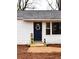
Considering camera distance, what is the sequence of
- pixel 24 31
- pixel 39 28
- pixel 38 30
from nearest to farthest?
pixel 24 31
pixel 38 30
pixel 39 28

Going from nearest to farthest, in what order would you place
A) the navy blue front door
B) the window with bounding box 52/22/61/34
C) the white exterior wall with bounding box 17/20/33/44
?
1. the white exterior wall with bounding box 17/20/33/44
2. the navy blue front door
3. the window with bounding box 52/22/61/34

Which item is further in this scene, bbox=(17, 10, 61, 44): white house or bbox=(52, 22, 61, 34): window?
bbox=(52, 22, 61, 34): window

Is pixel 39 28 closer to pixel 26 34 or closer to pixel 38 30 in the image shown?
pixel 38 30

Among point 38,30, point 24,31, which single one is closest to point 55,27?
point 38,30

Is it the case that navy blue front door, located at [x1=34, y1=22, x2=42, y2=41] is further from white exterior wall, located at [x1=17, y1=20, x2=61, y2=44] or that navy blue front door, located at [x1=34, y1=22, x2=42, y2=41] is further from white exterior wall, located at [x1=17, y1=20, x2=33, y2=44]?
white exterior wall, located at [x1=17, y1=20, x2=33, y2=44]

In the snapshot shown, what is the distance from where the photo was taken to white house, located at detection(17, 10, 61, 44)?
2092 centimetres

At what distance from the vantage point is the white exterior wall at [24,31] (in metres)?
20.8

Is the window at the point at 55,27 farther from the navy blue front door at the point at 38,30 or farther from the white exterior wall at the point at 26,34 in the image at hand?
the navy blue front door at the point at 38,30

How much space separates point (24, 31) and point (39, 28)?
1.86 m

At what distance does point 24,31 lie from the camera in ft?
69.0

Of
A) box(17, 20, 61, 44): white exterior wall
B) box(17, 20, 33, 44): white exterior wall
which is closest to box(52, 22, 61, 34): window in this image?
box(17, 20, 61, 44): white exterior wall

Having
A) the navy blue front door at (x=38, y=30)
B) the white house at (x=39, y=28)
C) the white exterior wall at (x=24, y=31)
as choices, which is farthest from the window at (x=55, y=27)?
the white exterior wall at (x=24, y=31)

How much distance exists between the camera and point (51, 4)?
36.2 metres
